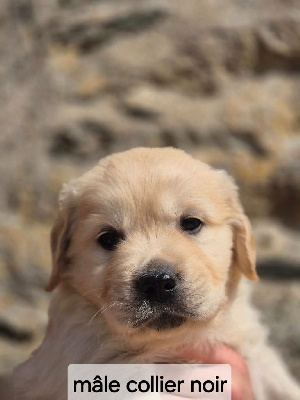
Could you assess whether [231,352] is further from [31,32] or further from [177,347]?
[31,32]

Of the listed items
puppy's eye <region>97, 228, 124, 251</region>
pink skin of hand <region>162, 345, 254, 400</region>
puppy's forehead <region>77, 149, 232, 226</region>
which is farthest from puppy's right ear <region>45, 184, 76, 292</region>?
pink skin of hand <region>162, 345, 254, 400</region>

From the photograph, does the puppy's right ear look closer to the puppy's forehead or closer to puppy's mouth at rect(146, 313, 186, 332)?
the puppy's forehead

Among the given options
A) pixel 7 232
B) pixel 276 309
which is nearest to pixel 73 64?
pixel 7 232

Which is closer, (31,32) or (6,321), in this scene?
(6,321)

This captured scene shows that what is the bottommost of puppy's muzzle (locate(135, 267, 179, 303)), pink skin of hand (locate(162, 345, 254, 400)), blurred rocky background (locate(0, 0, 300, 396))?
pink skin of hand (locate(162, 345, 254, 400))

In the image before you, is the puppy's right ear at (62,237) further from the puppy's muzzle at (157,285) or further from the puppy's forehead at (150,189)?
the puppy's muzzle at (157,285)
